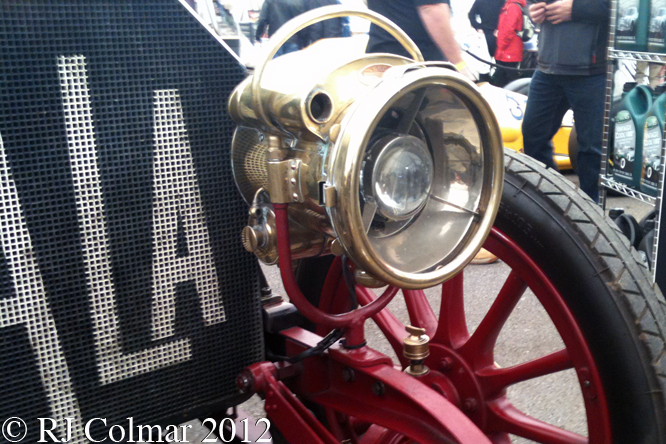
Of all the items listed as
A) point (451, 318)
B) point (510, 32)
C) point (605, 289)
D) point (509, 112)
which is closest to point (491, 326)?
point (451, 318)

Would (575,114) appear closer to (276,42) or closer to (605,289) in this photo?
(605,289)

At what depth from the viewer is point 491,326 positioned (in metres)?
1.51

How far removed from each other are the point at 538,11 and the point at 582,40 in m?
0.27

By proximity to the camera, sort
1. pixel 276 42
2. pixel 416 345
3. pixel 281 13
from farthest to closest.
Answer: pixel 281 13 → pixel 416 345 → pixel 276 42

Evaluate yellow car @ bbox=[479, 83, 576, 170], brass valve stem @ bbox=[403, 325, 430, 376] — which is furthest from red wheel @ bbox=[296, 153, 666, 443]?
yellow car @ bbox=[479, 83, 576, 170]

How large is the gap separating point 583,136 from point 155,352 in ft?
9.40

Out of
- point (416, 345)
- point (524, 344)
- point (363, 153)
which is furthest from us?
point (524, 344)

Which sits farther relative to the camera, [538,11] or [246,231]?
[538,11]

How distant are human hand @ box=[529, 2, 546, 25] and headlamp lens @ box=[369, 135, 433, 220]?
275 cm

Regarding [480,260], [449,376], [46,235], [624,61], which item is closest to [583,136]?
[624,61]

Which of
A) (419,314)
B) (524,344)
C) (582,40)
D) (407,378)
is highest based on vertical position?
(582,40)

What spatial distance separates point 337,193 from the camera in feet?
3.11

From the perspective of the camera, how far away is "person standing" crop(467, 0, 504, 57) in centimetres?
740

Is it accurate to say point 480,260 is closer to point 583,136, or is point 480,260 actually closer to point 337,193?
point 583,136
